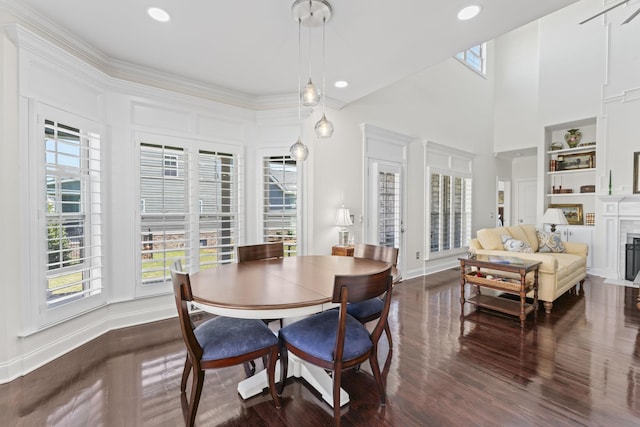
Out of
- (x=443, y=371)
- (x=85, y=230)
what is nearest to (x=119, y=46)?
(x=85, y=230)

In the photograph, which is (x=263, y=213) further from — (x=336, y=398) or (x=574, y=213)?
(x=574, y=213)

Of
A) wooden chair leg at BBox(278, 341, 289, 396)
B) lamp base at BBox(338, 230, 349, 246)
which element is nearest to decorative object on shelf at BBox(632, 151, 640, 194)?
lamp base at BBox(338, 230, 349, 246)

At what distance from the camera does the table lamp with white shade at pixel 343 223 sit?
4.18 meters

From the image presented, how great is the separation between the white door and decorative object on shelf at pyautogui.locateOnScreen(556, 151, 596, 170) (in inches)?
74.7

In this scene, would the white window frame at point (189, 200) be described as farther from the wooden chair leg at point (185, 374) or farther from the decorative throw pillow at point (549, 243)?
the decorative throw pillow at point (549, 243)

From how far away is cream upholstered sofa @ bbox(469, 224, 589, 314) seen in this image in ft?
11.7

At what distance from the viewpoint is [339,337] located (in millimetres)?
1615

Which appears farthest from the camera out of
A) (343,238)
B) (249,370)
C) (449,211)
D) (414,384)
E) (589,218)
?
(449,211)

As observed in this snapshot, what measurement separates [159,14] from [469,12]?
2.52 meters

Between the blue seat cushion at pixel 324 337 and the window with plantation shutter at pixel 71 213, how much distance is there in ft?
7.23

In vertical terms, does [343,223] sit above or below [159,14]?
below

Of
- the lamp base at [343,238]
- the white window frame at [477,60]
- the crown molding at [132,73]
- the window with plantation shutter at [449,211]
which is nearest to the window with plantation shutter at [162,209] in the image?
the crown molding at [132,73]

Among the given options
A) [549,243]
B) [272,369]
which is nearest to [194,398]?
[272,369]

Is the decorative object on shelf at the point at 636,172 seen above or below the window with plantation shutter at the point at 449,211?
above
